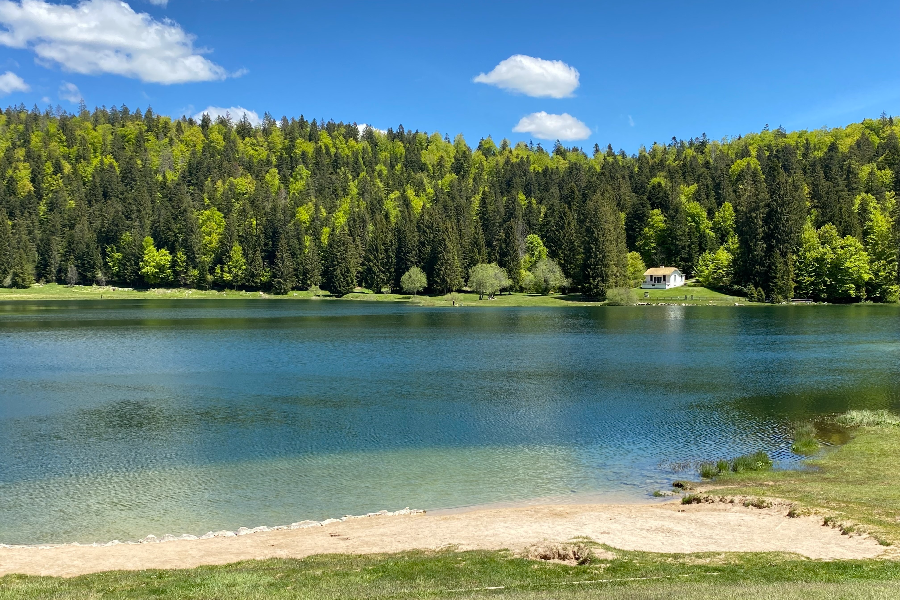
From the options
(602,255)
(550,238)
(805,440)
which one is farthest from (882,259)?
(805,440)

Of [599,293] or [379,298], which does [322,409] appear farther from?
[379,298]

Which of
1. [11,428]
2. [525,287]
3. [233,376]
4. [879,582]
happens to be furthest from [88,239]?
[879,582]

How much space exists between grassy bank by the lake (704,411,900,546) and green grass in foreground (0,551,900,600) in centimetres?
416

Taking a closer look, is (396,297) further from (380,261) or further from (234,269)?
(234,269)

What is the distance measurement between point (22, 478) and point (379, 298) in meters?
125

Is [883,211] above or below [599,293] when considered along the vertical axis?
above

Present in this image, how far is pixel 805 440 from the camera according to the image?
29516 mm

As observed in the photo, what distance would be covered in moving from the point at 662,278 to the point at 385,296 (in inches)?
2294

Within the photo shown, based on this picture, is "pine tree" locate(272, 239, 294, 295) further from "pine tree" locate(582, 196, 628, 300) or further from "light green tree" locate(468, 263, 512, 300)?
"pine tree" locate(582, 196, 628, 300)

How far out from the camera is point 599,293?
5182 inches

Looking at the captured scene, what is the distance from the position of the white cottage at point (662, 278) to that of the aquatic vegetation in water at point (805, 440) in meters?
116

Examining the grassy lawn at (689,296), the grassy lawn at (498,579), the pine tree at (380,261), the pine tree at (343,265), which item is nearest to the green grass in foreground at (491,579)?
the grassy lawn at (498,579)

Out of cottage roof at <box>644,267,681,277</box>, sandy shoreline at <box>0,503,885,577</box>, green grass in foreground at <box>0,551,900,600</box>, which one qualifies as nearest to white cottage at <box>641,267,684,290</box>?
cottage roof at <box>644,267,681,277</box>

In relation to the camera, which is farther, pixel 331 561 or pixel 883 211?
pixel 883 211
